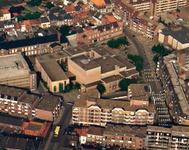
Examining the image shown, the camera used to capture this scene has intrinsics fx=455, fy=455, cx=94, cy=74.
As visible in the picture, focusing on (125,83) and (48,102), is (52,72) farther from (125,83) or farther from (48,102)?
(125,83)

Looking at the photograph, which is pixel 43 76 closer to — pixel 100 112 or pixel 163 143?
pixel 100 112

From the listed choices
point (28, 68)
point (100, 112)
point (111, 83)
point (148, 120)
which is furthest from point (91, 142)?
point (28, 68)

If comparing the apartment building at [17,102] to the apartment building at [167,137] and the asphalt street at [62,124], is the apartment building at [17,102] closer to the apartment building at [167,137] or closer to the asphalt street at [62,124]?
the asphalt street at [62,124]

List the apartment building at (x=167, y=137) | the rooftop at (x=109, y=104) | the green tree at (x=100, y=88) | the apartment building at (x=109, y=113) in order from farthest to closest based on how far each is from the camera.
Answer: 1. the green tree at (x=100, y=88)
2. the rooftop at (x=109, y=104)
3. the apartment building at (x=109, y=113)
4. the apartment building at (x=167, y=137)

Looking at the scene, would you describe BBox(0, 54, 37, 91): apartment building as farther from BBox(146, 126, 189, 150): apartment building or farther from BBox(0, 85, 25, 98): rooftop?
BBox(146, 126, 189, 150): apartment building

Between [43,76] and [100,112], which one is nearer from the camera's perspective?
[100,112]

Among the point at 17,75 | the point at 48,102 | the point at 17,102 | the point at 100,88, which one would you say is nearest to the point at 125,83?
the point at 100,88

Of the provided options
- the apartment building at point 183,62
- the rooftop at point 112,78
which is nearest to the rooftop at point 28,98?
the rooftop at point 112,78

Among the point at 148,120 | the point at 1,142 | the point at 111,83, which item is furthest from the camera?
the point at 111,83
